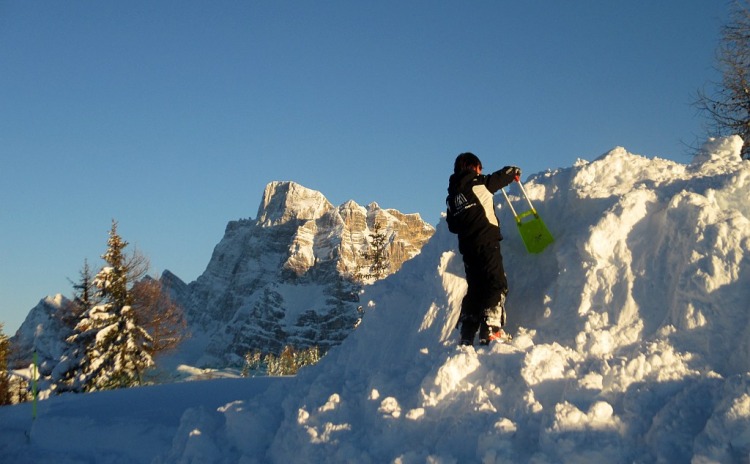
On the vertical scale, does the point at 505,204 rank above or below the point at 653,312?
above

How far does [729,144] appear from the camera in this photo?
5.95 m

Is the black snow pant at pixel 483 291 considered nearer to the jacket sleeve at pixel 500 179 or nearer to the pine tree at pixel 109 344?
the jacket sleeve at pixel 500 179

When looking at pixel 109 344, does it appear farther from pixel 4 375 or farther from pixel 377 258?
pixel 377 258

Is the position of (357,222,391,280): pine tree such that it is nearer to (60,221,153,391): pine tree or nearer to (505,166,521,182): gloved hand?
(60,221,153,391): pine tree

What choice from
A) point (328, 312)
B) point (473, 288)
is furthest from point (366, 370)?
point (328, 312)

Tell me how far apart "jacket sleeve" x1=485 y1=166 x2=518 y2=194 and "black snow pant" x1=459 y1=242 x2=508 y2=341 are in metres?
0.47

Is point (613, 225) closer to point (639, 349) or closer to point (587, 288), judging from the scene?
point (587, 288)

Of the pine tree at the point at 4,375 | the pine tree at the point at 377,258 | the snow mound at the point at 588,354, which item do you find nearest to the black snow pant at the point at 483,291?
the snow mound at the point at 588,354

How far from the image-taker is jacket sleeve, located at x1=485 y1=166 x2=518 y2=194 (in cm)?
531

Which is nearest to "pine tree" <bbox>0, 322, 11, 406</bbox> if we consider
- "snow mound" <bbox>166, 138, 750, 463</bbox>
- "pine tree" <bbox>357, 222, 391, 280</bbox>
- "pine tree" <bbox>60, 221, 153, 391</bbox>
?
"pine tree" <bbox>60, 221, 153, 391</bbox>

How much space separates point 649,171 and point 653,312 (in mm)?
1756

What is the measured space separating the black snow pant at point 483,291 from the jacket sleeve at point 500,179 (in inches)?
18.5

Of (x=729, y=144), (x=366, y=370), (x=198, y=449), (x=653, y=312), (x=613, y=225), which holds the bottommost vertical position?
(x=198, y=449)

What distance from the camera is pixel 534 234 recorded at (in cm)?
565
